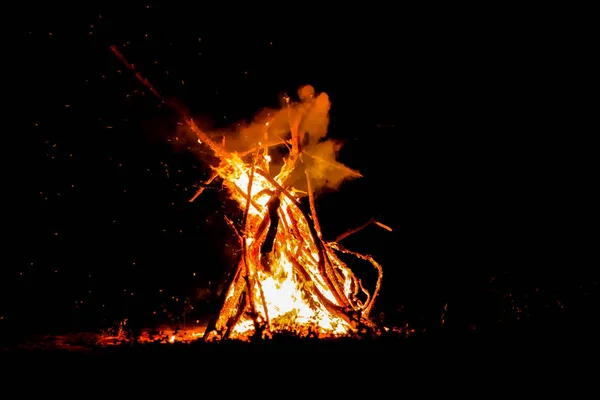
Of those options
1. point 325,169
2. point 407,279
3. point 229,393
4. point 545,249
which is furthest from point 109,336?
point 545,249

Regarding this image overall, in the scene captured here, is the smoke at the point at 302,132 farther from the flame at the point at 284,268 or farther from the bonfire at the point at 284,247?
the flame at the point at 284,268

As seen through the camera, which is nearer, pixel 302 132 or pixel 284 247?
pixel 284 247

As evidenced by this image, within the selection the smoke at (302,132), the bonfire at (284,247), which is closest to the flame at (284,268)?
the bonfire at (284,247)

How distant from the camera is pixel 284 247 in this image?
21.7ft

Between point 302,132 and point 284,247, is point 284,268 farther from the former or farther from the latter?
point 302,132

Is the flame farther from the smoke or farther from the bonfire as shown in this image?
the smoke

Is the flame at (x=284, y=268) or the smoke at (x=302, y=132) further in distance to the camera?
the smoke at (x=302, y=132)

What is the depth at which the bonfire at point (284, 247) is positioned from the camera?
623 centimetres

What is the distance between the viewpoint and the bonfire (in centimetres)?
623

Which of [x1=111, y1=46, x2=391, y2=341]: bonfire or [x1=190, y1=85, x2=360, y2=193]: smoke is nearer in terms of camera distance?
[x1=111, y1=46, x2=391, y2=341]: bonfire

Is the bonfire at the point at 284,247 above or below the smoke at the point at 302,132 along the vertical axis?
below

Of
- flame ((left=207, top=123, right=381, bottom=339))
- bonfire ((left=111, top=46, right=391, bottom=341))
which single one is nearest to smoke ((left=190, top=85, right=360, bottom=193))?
bonfire ((left=111, top=46, right=391, bottom=341))

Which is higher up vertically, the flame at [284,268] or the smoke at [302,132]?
the smoke at [302,132]

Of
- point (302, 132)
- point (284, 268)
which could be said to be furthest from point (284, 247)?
point (302, 132)
